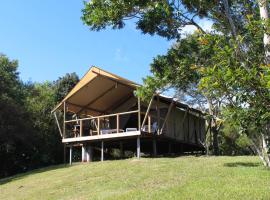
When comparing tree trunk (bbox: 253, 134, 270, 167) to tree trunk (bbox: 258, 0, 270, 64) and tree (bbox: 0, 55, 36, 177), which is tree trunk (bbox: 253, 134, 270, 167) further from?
tree (bbox: 0, 55, 36, 177)

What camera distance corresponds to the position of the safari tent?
76.2ft

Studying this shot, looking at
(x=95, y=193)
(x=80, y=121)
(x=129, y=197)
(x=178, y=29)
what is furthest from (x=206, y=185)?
(x=80, y=121)

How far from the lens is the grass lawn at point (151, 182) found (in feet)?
40.4

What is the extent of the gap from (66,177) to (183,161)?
15.2ft

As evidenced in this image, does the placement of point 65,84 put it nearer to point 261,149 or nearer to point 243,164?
point 243,164

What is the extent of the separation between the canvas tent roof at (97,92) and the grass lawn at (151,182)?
5.18 meters

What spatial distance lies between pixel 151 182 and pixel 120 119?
1199 cm

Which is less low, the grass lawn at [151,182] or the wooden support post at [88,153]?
the wooden support post at [88,153]

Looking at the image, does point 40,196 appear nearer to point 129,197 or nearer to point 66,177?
point 66,177

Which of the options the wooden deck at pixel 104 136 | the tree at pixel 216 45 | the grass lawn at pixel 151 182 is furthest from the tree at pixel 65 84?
the tree at pixel 216 45

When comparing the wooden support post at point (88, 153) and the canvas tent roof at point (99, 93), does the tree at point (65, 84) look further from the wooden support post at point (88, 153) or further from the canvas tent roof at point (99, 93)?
the wooden support post at point (88, 153)

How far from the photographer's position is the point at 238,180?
13.2m

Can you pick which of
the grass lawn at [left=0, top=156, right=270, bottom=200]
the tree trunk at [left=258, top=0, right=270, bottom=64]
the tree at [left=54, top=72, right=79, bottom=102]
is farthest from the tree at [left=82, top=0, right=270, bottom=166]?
the tree at [left=54, top=72, right=79, bottom=102]

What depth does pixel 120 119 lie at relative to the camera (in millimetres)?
26453
